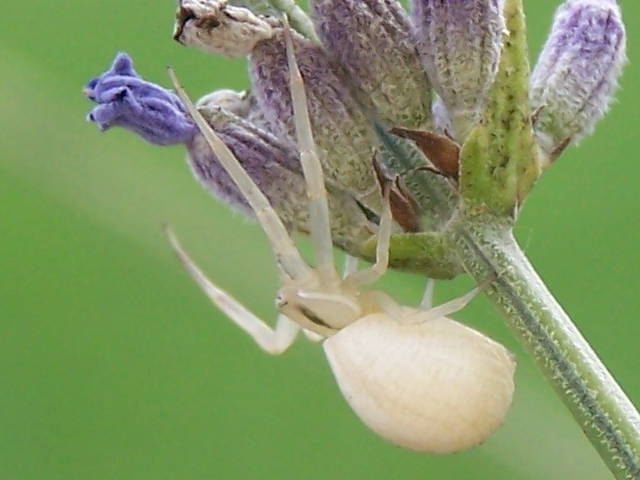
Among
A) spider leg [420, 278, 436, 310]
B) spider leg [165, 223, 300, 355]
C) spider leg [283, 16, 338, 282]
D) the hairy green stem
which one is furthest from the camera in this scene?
spider leg [165, 223, 300, 355]

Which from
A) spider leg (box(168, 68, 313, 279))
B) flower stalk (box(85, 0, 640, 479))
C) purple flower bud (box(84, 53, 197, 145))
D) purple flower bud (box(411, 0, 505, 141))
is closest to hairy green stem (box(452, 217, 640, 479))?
flower stalk (box(85, 0, 640, 479))

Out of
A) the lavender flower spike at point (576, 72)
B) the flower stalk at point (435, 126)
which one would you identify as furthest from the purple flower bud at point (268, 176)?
the lavender flower spike at point (576, 72)

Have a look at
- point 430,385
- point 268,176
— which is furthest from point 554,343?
point 268,176

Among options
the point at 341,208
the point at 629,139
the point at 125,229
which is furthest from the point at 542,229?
the point at 341,208

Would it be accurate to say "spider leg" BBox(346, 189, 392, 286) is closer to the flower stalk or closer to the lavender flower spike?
the flower stalk

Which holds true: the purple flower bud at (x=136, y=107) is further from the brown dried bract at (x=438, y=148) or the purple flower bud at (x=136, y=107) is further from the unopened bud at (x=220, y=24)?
the brown dried bract at (x=438, y=148)

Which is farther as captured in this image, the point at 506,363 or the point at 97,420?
the point at 97,420

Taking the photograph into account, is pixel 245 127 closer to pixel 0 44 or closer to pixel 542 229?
pixel 542 229

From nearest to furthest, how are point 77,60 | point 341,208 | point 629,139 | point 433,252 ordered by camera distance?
point 433,252 → point 341,208 → point 629,139 → point 77,60
